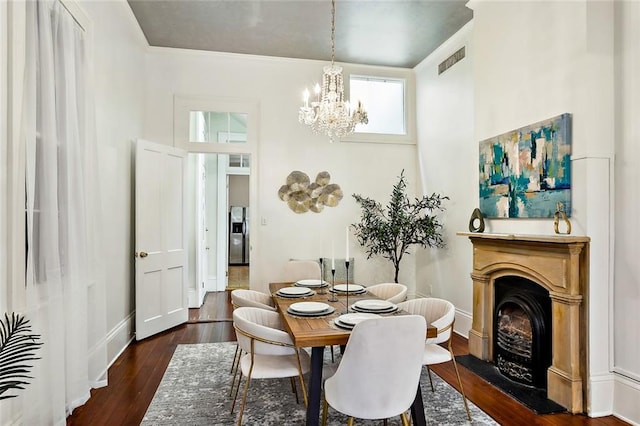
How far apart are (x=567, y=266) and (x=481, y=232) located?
96 centimetres

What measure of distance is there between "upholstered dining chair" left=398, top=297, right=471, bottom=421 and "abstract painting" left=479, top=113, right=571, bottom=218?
1.10 m

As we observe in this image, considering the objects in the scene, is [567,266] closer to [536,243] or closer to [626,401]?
[536,243]

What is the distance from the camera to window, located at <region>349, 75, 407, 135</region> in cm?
534

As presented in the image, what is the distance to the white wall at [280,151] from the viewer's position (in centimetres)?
482

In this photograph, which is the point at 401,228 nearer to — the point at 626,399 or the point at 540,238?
the point at 540,238

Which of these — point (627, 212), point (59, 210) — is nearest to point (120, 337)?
point (59, 210)

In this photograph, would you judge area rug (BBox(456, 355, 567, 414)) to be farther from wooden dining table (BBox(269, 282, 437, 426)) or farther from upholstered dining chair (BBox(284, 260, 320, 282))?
upholstered dining chair (BBox(284, 260, 320, 282))

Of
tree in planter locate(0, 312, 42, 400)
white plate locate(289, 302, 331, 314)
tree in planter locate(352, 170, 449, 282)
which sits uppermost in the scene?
tree in planter locate(352, 170, 449, 282)

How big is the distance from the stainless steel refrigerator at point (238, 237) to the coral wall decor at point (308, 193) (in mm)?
5628

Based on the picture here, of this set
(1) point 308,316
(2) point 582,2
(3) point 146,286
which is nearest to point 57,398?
(1) point 308,316

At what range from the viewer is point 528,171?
3033 mm

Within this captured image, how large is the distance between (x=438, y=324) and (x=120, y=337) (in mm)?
3065

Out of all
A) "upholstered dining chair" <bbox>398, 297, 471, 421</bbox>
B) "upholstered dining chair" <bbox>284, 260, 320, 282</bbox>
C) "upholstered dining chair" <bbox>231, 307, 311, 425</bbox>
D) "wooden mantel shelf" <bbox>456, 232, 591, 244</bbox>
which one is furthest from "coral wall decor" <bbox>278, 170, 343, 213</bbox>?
"upholstered dining chair" <bbox>231, 307, 311, 425</bbox>

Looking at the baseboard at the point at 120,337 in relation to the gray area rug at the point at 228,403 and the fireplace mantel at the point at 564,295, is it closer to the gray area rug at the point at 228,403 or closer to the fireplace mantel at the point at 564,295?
the gray area rug at the point at 228,403
